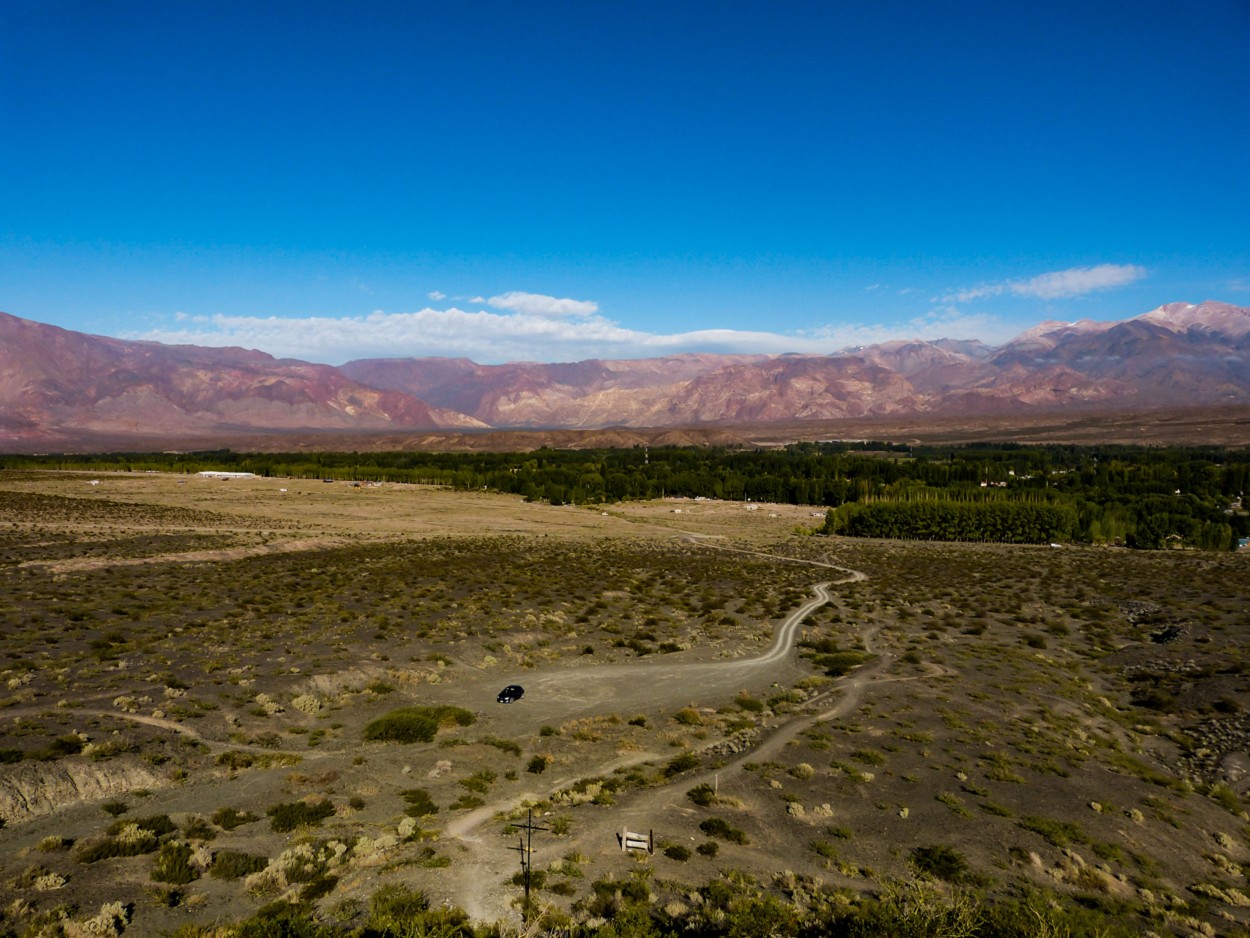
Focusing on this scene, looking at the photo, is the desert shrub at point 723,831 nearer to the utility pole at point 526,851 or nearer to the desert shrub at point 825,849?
the desert shrub at point 825,849

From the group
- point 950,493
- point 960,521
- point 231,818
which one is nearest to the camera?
point 231,818

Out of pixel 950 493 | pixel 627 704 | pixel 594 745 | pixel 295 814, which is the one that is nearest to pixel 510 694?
pixel 627 704

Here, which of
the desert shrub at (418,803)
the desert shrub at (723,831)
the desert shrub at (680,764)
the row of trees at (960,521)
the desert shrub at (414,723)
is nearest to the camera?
the desert shrub at (723,831)

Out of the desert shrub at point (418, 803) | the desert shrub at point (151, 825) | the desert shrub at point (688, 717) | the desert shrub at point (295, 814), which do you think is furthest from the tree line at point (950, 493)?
the desert shrub at point (151, 825)

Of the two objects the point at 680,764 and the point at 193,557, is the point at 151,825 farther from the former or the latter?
the point at 193,557

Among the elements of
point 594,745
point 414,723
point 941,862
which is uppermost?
point 414,723

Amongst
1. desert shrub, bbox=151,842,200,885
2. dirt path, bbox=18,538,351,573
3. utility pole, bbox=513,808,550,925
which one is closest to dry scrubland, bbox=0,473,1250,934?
desert shrub, bbox=151,842,200,885
